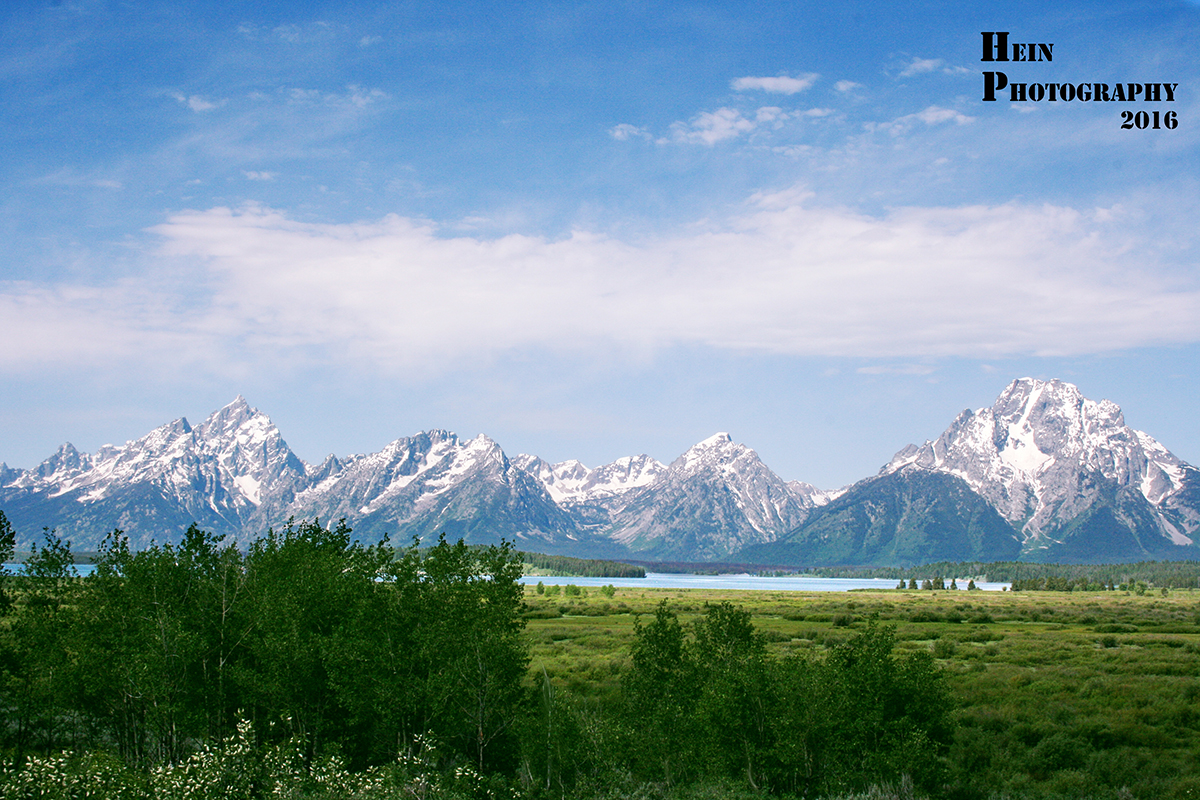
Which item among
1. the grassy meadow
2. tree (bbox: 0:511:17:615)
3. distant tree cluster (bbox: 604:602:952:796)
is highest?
tree (bbox: 0:511:17:615)

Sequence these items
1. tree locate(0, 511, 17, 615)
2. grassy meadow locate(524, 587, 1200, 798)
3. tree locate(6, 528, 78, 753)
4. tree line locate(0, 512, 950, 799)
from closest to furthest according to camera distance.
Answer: tree line locate(0, 512, 950, 799), tree locate(6, 528, 78, 753), grassy meadow locate(524, 587, 1200, 798), tree locate(0, 511, 17, 615)

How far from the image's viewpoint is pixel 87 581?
45.8m

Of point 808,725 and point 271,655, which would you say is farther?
point 271,655

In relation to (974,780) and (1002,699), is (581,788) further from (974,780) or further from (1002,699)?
(1002,699)

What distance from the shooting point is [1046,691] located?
192ft

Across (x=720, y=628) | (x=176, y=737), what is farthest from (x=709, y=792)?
(x=176, y=737)

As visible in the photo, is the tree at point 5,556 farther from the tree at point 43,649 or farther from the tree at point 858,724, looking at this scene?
the tree at point 858,724

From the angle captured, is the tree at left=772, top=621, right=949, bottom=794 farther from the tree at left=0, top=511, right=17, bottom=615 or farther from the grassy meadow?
the tree at left=0, top=511, right=17, bottom=615

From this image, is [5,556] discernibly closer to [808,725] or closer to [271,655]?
[271,655]

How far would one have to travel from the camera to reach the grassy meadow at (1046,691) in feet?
142

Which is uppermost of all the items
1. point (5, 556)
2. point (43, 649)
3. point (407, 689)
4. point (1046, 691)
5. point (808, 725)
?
point (5, 556)

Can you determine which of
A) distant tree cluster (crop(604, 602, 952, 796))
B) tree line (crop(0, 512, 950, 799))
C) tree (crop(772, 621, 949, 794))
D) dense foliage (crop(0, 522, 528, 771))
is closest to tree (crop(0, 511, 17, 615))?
tree line (crop(0, 512, 950, 799))

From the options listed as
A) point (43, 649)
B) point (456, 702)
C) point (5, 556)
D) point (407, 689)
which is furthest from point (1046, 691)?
point (5, 556)

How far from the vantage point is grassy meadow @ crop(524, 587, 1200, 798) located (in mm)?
43250
